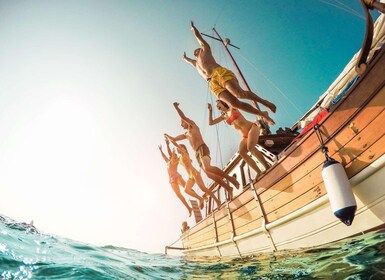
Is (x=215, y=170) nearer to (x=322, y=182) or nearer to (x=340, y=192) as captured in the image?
(x=322, y=182)

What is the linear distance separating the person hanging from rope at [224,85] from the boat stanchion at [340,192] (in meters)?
1.25

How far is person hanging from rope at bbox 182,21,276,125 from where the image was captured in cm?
377

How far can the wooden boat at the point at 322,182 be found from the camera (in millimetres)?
2365

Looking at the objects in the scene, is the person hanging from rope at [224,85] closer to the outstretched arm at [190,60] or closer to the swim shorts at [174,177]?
the outstretched arm at [190,60]

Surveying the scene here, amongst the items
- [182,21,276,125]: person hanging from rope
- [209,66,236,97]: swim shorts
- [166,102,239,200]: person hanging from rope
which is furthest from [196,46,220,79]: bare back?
[166,102,239,200]: person hanging from rope

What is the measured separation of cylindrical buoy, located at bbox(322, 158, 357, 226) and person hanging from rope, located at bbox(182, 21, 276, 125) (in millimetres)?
1250

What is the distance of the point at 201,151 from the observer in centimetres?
709

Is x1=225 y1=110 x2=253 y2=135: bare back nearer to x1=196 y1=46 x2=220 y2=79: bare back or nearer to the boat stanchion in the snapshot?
x1=196 y1=46 x2=220 y2=79: bare back

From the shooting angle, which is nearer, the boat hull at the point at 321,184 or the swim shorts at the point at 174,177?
the boat hull at the point at 321,184

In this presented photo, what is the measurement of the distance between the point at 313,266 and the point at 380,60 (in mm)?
2236

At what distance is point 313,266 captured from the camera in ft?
7.91

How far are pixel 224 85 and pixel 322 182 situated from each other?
7.86 feet

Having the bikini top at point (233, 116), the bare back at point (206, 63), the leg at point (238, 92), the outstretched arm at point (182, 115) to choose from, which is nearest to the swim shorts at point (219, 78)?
the leg at point (238, 92)

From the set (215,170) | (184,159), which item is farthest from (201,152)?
(184,159)
